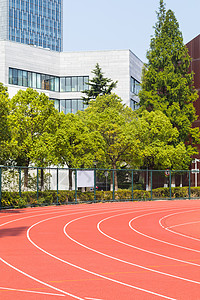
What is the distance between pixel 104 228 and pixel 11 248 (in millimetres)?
6972

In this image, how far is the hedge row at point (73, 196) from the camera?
31.4 metres

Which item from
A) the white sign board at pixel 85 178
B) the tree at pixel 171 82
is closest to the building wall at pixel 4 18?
the tree at pixel 171 82

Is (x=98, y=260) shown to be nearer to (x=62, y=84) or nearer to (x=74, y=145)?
(x=74, y=145)

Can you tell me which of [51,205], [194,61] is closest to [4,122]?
[51,205]

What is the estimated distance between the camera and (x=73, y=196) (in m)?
37.7

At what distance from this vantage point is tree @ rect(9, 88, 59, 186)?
129 feet

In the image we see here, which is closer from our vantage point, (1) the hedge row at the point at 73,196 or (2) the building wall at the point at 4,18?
(1) the hedge row at the point at 73,196

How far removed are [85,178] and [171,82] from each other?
889 inches

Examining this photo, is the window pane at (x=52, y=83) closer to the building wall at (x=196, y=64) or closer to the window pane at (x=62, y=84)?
the window pane at (x=62, y=84)

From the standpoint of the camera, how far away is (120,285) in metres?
9.66

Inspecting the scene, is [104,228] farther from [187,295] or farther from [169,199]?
[169,199]

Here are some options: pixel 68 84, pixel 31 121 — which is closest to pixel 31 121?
pixel 31 121

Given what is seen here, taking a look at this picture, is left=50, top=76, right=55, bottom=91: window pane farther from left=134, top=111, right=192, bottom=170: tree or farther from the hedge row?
the hedge row

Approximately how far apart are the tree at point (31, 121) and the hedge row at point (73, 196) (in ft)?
14.0
